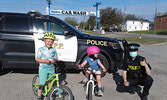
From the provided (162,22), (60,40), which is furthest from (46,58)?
(162,22)

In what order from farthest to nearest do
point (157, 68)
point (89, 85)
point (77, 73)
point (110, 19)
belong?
1. point (110, 19)
2. point (157, 68)
3. point (77, 73)
4. point (89, 85)

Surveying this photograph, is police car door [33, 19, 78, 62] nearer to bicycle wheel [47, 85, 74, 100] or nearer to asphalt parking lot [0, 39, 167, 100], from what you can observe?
asphalt parking lot [0, 39, 167, 100]

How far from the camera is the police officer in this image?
2984 mm

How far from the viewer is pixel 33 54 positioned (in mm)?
4180

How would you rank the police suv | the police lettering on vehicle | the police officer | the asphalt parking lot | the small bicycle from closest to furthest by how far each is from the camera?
1. the small bicycle
2. the police officer
3. the asphalt parking lot
4. the police suv
5. the police lettering on vehicle

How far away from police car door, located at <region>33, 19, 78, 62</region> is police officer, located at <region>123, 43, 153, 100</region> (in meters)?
1.72

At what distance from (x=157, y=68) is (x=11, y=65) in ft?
18.4

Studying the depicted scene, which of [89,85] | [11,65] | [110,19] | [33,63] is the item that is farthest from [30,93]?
[110,19]

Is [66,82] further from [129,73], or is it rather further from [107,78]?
[129,73]

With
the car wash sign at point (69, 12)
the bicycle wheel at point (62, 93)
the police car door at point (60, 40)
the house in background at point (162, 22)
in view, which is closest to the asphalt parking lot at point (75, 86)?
the bicycle wheel at point (62, 93)

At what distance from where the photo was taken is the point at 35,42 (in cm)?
413

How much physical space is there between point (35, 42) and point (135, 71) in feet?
9.61

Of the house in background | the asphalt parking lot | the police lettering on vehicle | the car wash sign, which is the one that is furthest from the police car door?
the house in background

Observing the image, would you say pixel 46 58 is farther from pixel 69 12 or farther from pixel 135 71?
pixel 69 12
